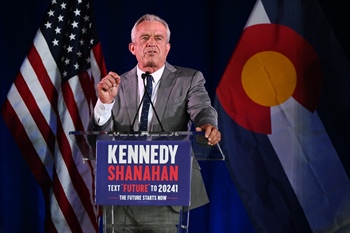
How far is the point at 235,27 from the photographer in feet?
13.9

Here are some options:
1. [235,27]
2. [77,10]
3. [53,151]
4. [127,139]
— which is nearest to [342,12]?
[235,27]

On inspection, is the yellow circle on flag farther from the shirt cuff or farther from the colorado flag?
the shirt cuff

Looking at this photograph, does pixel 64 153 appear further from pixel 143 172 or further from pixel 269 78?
pixel 143 172

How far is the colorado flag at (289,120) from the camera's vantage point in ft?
11.8

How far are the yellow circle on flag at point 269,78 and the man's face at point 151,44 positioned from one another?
98 cm

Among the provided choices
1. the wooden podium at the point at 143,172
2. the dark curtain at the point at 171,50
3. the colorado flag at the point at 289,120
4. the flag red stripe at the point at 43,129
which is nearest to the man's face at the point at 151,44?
the wooden podium at the point at 143,172

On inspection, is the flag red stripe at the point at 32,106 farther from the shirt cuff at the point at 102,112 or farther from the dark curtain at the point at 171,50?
the shirt cuff at the point at 102,112

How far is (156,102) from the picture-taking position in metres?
2.63

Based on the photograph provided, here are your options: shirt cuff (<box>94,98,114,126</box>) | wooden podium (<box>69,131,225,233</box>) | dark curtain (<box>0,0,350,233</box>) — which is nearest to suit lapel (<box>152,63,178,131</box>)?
shirt cuff (<box>94,98,114,126</box>)

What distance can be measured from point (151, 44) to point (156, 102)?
0.85 feet

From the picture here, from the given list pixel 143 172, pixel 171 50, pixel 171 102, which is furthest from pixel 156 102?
pixel 171 50

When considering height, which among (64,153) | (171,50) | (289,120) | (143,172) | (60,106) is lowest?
(143,172)

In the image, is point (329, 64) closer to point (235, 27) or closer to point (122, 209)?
point (235, 27)

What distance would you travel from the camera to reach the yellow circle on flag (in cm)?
360
